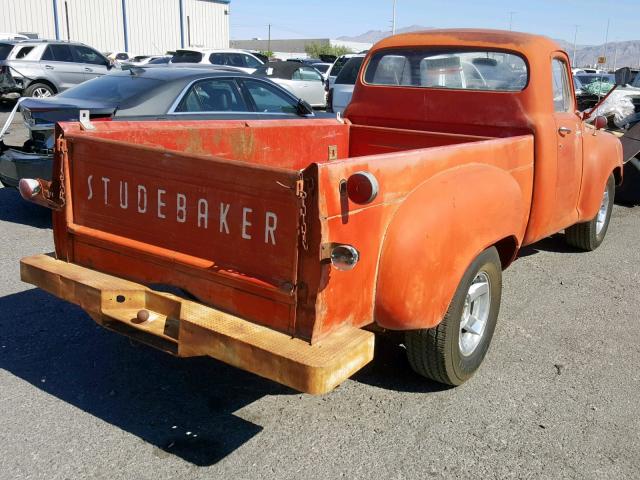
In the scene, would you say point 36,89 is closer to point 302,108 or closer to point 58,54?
point 58,54

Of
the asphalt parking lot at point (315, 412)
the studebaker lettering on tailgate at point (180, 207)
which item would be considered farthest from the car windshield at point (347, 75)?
the studebaker lettering on tailgate at point (180, 207)

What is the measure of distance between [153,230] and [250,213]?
638mm

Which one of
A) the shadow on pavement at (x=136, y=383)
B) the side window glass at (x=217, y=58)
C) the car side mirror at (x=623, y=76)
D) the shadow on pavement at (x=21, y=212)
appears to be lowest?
the shadow on pavement at (x=21, y=212)

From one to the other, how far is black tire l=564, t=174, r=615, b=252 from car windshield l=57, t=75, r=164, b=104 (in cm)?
436

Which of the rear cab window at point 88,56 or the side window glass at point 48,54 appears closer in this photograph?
the side window glass at point 48,54

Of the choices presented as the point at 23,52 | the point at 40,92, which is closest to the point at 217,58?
the point at 40,92

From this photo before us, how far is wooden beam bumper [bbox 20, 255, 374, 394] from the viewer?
2494 millimetres

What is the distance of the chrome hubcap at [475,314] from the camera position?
136 inches

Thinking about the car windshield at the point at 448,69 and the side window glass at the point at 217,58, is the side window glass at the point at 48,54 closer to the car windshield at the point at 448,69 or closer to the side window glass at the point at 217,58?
the side window glass at the point at 217,58

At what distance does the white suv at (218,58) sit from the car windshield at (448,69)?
42.6 ft

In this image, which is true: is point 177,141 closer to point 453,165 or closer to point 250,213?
point 250,213

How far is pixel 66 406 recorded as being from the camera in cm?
327

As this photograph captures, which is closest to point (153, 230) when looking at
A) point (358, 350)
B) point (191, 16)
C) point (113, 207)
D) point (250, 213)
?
point (113, 207)

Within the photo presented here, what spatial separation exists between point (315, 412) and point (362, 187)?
1329mm
